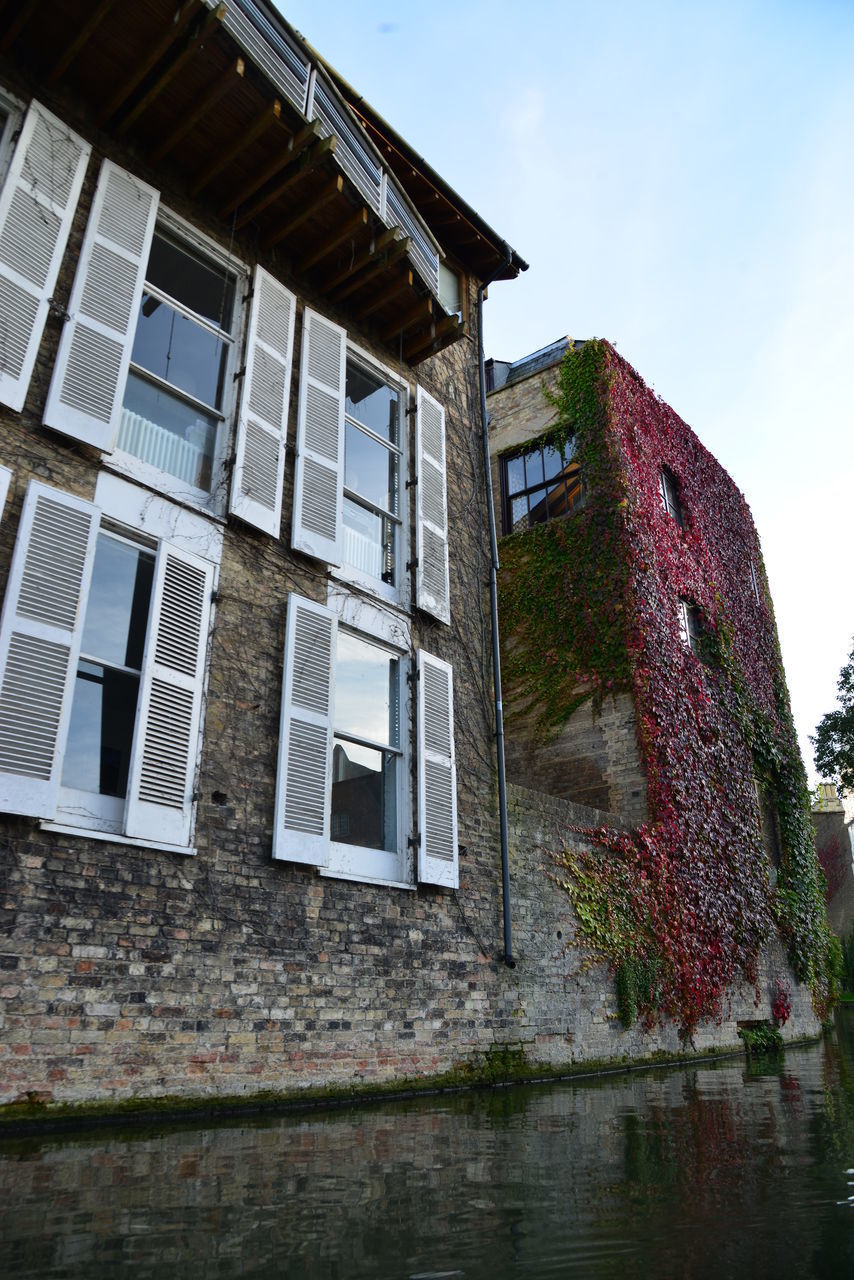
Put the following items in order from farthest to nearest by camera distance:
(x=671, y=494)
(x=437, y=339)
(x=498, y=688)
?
(x=671, y=494), (x=437, y=339), (x=498, y=688)

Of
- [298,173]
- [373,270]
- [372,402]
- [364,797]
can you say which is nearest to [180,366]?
[298,173]

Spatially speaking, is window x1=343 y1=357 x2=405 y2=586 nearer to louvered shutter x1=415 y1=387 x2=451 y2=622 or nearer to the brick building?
the brick building

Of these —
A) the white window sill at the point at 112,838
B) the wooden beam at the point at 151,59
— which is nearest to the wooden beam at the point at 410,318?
the wooden beam at the point at 151,59

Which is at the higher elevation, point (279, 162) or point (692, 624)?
point (279, 162)

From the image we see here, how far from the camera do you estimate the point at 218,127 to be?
734 centimetres

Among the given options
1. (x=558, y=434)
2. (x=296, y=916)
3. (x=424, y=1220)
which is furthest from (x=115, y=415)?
(x=558, y=434)

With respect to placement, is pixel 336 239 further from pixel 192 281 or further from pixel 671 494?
pixel 671 494

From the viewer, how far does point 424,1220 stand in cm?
253

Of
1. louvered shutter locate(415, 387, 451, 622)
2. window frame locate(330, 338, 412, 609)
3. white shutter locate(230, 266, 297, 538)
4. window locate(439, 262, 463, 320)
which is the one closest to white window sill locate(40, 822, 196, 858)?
white shutter locate(230, 266, 297, 538)

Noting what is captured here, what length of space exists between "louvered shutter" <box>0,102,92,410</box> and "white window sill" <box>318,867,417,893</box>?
12.9 feet

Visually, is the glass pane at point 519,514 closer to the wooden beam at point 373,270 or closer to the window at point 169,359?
the wooden beam at point 373,270

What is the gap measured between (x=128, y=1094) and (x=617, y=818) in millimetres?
6589

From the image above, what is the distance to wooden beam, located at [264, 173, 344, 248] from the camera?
7.87 m

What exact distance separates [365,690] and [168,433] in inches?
111
